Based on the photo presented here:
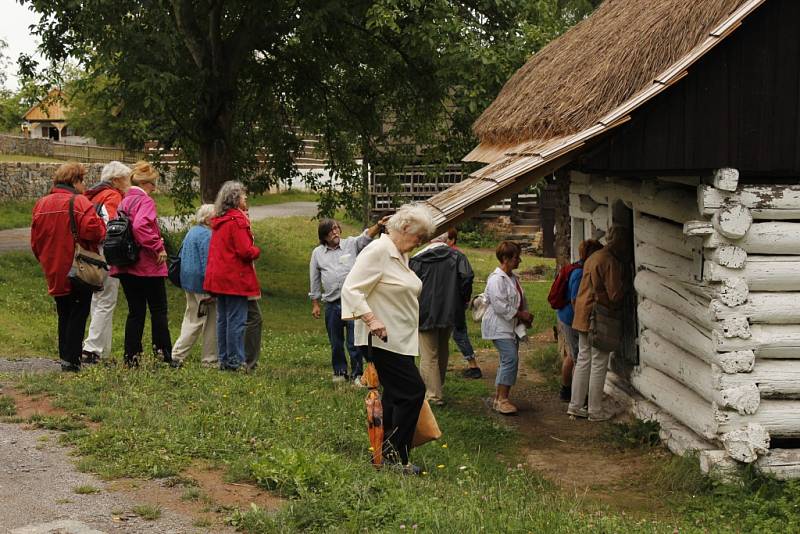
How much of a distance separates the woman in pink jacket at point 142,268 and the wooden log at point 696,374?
4.36 m

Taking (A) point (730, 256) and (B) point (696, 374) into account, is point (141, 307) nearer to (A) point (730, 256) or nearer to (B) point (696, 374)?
(B) point (696, 374)

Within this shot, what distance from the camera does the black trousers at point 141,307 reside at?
9.19 metres

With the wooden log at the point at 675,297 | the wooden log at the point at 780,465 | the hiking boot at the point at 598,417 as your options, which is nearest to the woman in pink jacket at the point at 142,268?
the hiking boot at the point at 598,417

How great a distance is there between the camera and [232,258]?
31.7ft

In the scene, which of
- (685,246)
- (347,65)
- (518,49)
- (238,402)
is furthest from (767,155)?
(347,65)

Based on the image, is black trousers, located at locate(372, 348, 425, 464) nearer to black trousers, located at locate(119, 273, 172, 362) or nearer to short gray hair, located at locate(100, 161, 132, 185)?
black trousers, located at locate(119, 273, 172, 362)

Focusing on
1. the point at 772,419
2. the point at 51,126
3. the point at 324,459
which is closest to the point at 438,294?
the point at 772,419

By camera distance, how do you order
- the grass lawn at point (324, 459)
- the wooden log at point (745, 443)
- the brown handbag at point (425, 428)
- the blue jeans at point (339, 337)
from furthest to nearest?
the blue jeans at point (339, 337) → the wooden log at point (745, 443) → the brown handbag at point (425, 428) → the grass lawn at point (324, 459)

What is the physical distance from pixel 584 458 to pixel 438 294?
2203 millimetres

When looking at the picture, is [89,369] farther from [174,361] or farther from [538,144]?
[538,144]

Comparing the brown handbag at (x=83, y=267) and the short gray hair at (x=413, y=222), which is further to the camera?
the brown handbag at (x=83, y=267)

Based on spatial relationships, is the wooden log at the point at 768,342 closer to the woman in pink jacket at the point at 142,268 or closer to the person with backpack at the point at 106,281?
the woman in pink jacket at the point at 142,268

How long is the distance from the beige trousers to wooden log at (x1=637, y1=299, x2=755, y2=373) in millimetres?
1885

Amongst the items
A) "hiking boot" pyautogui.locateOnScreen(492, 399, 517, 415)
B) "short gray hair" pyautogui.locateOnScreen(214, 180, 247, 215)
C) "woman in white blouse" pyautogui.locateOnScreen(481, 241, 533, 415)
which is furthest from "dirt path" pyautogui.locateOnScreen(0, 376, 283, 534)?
"hiking boot" pyautogui.locateOnScreen(492, 399, 517, 415)
